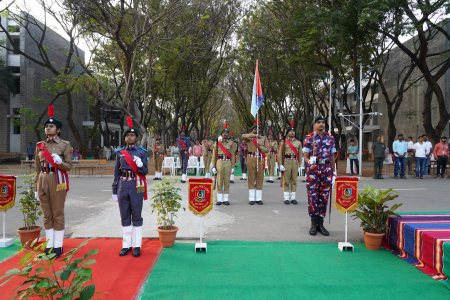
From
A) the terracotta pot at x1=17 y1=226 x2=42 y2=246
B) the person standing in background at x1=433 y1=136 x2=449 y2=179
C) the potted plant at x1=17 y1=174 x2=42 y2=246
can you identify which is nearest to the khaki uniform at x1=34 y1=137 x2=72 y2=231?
the potted plant at x1=17 y1=174 x2=42 y2=246

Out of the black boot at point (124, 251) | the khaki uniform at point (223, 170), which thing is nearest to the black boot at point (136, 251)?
the black boot at point (124, 251)

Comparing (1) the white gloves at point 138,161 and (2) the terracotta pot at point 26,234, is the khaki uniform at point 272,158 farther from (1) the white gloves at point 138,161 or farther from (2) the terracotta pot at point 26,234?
(2) the terracotta pot at point 26,234

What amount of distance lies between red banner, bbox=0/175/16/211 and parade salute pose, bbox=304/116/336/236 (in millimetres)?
5155

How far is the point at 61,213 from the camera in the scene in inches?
185

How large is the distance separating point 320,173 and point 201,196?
7.29ft

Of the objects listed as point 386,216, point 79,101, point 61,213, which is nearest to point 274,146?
point 386,216

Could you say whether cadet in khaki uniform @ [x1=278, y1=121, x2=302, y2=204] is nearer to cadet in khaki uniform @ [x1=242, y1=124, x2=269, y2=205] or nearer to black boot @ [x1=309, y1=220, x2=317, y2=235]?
cadet in khaki uniform @ [x1=242, y1=124, x2=269, y2=205]

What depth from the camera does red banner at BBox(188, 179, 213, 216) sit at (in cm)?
499

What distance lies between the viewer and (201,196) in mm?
5016

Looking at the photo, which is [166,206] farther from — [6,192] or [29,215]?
[6,192]

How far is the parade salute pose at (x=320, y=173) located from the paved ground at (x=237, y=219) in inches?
19.4

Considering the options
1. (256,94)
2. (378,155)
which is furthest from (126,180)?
(378,155)

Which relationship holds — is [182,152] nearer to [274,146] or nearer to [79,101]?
[274,146]

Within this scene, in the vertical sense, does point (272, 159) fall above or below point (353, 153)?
below
